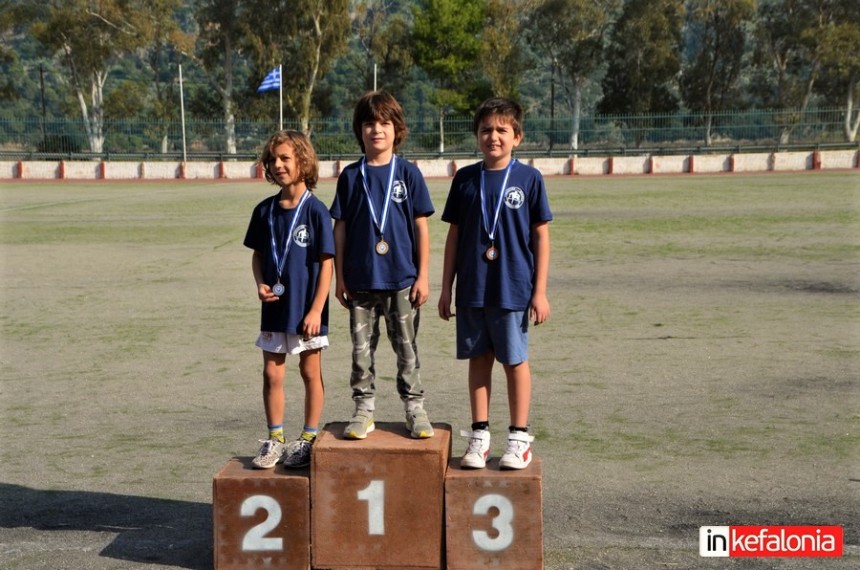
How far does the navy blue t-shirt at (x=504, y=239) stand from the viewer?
16.6 feet

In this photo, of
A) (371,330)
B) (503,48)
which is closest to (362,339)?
(371,330)

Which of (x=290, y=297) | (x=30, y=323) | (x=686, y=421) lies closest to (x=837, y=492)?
(x=686, y=421)

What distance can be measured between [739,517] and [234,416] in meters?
3.40

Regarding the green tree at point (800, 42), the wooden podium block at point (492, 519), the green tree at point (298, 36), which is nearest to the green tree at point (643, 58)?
the green tree at point (800, 42)

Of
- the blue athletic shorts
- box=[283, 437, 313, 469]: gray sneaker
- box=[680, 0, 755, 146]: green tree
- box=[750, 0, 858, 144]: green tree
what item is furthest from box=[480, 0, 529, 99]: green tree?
box=[283, 437, 313, 469]: gray sneaker

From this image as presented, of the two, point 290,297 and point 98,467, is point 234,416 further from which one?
point 290,297

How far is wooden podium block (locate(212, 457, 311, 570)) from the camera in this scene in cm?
471

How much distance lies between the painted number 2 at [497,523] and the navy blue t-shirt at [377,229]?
1.10 metres

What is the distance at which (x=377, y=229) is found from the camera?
17.1 feet

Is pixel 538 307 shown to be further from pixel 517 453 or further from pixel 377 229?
pixel 377 229

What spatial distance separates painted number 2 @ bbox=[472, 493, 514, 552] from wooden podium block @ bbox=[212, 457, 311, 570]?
709 mm

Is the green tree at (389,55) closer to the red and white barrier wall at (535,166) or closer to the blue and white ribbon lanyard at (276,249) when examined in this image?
the red and white barrier wall at (535,166)

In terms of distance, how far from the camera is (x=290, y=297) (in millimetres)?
5191

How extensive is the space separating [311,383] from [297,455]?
0.50m
